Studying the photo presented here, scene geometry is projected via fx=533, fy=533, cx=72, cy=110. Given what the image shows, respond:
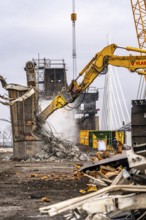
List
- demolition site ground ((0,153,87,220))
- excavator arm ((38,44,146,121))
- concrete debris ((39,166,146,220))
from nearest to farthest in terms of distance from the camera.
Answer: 1. concrete debris ((39,166,146,220))
2. demolition site ground ((0,153,87,220))
3. excavator arm ((38,44,146,121))

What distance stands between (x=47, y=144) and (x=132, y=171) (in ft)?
83.3

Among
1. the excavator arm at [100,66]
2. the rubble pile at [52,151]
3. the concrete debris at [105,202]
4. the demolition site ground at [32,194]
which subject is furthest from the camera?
the rubble pile at [52,151]

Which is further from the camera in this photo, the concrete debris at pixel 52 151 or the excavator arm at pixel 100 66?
the concrete debris at pixel 52 151

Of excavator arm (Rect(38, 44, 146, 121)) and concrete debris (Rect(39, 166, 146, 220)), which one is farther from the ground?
excavator arm (Rect(38, 44, 146, 121))

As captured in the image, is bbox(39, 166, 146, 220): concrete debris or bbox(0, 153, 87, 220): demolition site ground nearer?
bbox(39, 166, 146, 220): concrete debris

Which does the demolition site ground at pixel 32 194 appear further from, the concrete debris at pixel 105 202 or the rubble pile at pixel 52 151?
the rubble pile at pixel 52 151

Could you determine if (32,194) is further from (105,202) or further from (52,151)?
(52,151)

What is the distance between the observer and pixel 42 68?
69562 millimetres

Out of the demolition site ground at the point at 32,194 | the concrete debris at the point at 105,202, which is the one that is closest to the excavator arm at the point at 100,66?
the demolition site ground at the point at 32,194

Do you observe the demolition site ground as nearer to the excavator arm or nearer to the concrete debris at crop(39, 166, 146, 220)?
the concrete debris at crop(39, 166, 146, 220)

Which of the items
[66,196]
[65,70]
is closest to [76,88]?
[66,196]

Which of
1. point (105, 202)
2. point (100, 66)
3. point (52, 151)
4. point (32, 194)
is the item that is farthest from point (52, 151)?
point (105, 202)

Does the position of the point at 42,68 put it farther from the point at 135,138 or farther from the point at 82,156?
the point at 135,138

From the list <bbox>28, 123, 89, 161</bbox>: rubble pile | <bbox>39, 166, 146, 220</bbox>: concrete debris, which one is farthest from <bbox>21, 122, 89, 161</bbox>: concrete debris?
<bbox>39, 166, 146, 220</bbox>: concrete debris
